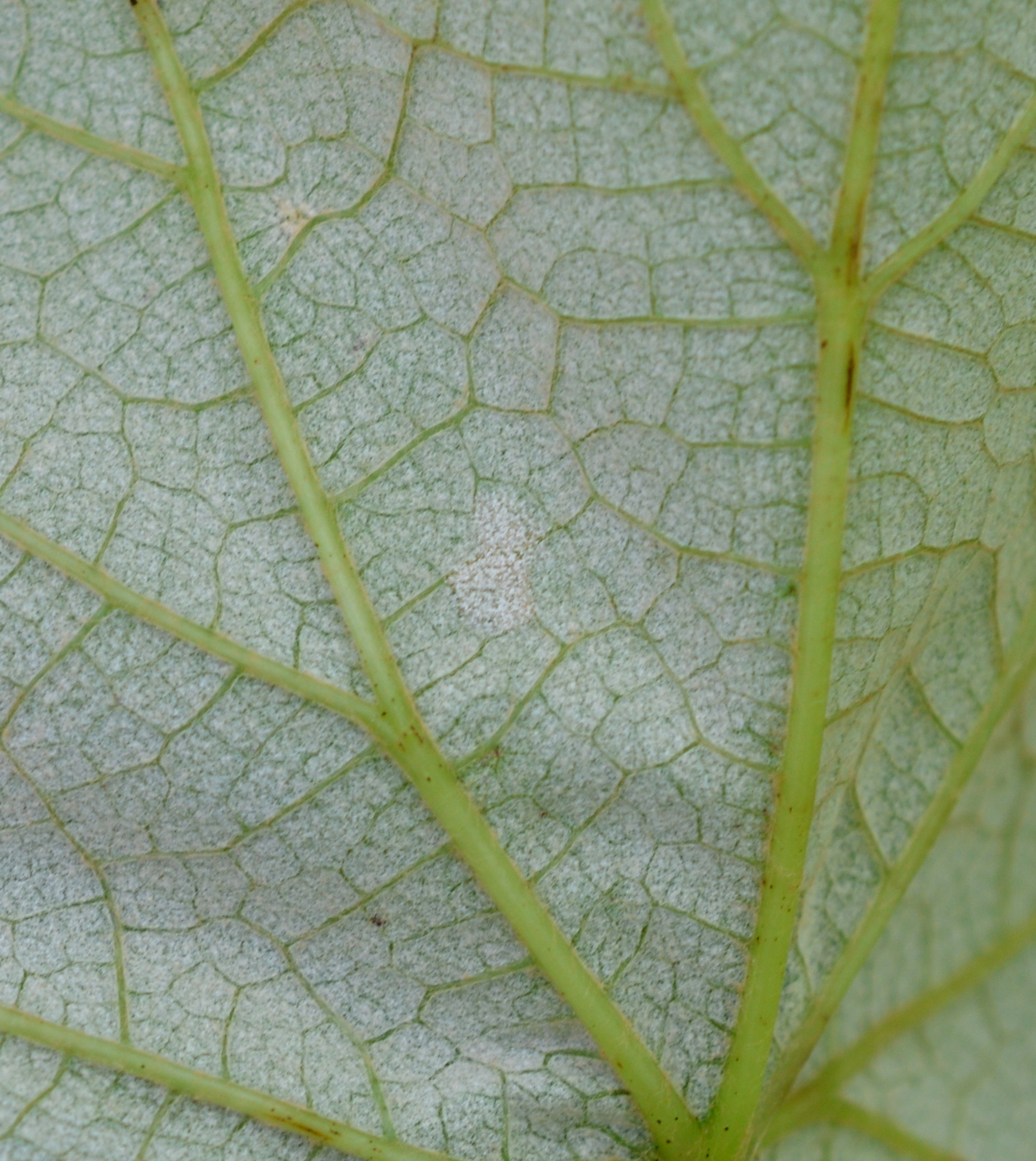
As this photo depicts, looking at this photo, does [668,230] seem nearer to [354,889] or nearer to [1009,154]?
[1009,154]

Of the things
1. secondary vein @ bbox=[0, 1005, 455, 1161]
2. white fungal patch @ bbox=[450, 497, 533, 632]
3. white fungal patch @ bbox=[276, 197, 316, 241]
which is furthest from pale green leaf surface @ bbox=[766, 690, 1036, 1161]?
white fungal patch @ bbox=[276, 197, 316, 241]

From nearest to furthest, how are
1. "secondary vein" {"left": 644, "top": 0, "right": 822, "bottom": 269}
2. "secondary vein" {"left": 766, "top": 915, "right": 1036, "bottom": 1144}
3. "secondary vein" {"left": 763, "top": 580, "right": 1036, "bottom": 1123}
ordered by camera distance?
"secondary vein" {"left": 644, "top": 0, "right": 822, "bottom": 269}, "secondary vein" {"left": 766, "top": 915, "right": 1036, "bottom": 1144}, "secondary vein" {"left": 763, "top": 580, "right": 1036, "bottom": 1123}

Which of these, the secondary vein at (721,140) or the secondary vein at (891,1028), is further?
the secondary vein at (891,1028)

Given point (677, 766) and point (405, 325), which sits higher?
point (405, 325)

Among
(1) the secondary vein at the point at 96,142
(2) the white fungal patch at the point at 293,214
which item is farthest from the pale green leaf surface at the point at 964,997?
(1) the secondary vein at the point at 96,142

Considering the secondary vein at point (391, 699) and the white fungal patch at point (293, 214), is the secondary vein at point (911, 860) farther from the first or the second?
the white fungal patch at point (293, 214)

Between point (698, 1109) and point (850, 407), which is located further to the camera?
point (698, 1109)

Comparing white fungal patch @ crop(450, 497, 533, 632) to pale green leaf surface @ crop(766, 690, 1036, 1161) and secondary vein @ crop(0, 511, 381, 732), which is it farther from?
pale green leaf surface @ crop(766, 690, 1036, 1161)

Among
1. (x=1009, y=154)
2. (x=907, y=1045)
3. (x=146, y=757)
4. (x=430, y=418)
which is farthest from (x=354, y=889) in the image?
(x=1009, y=154)
